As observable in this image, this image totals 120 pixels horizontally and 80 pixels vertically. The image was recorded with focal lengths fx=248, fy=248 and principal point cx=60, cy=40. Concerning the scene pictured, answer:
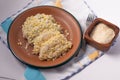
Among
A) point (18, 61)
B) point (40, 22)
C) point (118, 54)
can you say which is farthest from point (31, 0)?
point (118, 54)

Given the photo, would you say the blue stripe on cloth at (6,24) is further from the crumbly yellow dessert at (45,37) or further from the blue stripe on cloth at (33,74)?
the blue stripe on cloth at (33,74)

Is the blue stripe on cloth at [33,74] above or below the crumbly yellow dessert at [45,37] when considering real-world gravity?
below

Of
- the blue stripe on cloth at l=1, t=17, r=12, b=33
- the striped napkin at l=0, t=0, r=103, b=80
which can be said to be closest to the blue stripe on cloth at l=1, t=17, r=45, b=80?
the striped napkin at l=0, t=0, r=103, b=80

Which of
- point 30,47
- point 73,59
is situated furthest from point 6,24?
point 73,59

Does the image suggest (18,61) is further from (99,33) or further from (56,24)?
(99,33)

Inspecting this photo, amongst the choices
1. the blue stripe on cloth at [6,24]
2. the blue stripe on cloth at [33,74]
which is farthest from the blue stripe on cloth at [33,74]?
the blue stripe on cloth at [6,24]

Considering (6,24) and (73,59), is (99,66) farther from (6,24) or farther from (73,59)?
(6,24)
